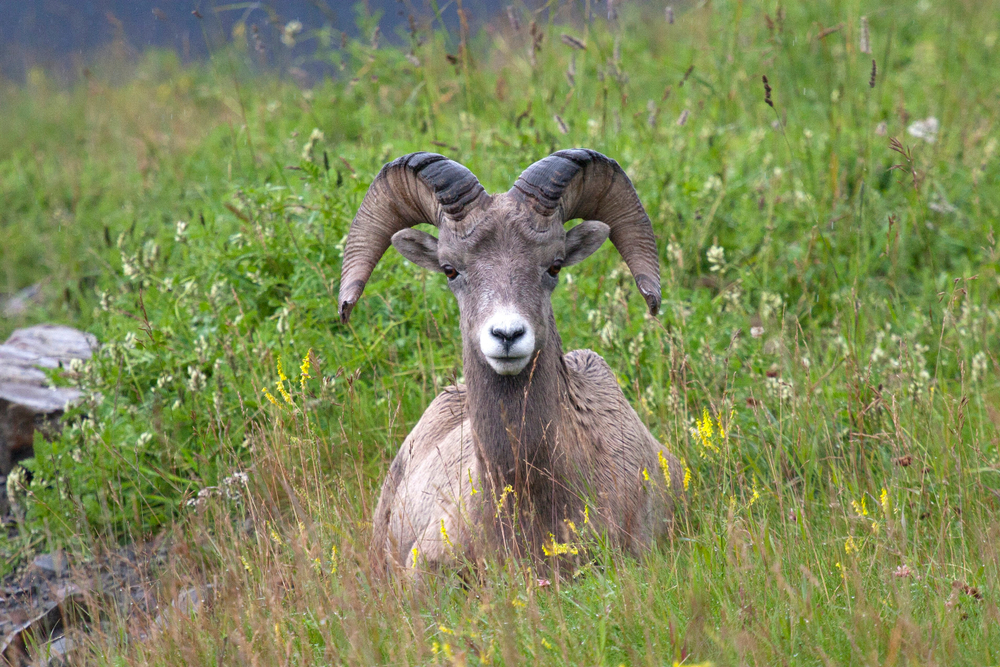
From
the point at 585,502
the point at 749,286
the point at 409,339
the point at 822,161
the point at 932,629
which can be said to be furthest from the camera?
the point at 822,161

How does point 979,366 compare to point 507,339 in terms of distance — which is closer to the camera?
point 507,339

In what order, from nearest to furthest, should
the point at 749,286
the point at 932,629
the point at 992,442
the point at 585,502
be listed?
1. the point at 932,629
2. the point at 585,502
3. the point at 992,442
4. the point at 749,286

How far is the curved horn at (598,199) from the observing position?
425 cm

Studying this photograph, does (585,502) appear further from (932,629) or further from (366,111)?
(366,111)

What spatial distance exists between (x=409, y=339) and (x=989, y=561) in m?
3.66

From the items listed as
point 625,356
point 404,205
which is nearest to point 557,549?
point 404,205

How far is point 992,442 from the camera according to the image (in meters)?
4.51

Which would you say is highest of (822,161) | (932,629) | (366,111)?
(366,111)

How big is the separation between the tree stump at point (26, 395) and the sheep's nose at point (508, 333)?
341 cm

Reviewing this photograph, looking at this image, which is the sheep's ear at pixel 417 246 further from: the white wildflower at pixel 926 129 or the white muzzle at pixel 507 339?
the white wildflower at pixel 926 129

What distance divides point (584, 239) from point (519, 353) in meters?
0.99

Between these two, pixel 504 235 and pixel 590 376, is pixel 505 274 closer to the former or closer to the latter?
pixel 504 235

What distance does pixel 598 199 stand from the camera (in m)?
4.61

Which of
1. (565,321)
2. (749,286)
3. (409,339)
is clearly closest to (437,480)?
(409,339)
